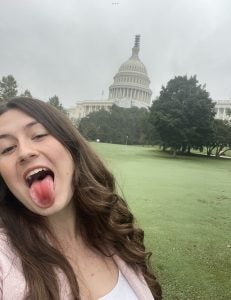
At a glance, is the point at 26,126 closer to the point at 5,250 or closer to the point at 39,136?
the point at 39,136

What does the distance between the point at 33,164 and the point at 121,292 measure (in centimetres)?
66

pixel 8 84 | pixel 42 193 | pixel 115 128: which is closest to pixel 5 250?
pixel 42 193

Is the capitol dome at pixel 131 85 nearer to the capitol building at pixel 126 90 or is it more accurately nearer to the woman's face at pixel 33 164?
the capitol building at pixel 126 90

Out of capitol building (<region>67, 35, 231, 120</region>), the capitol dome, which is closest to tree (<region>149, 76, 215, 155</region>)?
capitol building (<region>67, 35, 231, 120</region>)

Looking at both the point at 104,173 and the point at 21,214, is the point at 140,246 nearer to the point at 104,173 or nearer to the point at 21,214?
the point at 104,173

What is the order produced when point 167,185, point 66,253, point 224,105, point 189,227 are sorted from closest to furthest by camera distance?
point 66,253 → point 189,227 → point 167,185 → point 224,105

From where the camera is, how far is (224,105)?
211 ft

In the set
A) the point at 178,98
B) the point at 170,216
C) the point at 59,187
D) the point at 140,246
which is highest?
the point at 178,98

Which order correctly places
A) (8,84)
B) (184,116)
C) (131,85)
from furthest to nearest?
(131,85), (184,116), (8,84)

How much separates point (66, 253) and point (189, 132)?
26.7m

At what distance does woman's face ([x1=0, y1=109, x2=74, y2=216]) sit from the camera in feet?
4.92

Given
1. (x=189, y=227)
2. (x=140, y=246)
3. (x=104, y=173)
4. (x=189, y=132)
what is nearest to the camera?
(x=104, y=173)

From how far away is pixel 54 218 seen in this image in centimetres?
175

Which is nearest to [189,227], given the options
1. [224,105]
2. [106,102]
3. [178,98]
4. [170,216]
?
[170,216]
